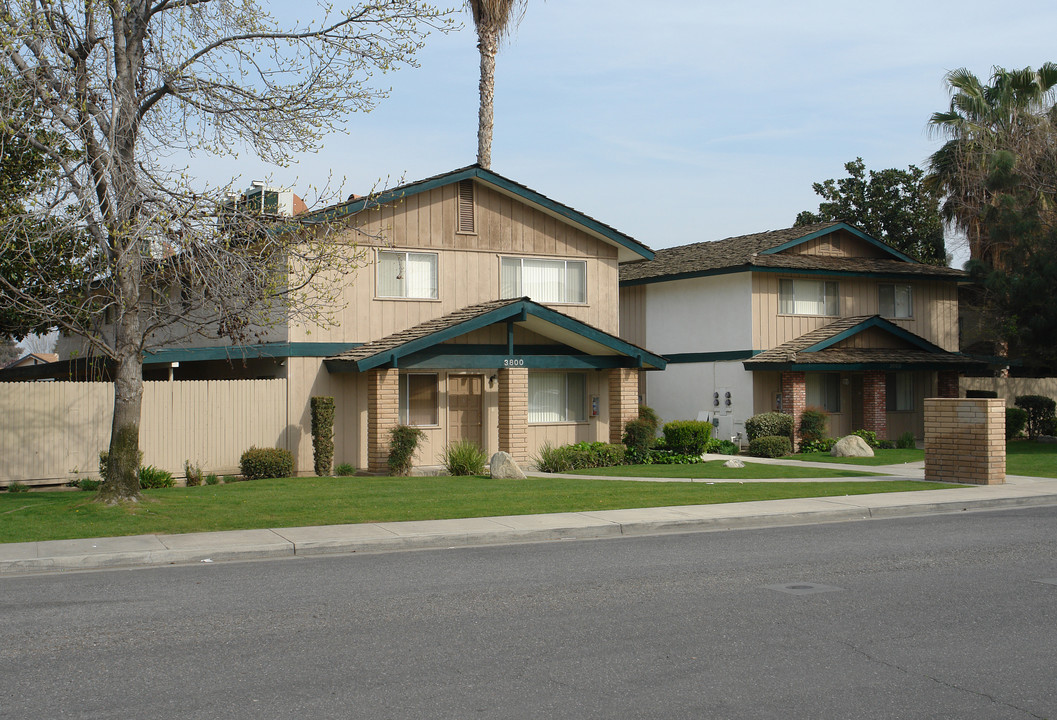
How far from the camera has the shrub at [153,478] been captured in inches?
781

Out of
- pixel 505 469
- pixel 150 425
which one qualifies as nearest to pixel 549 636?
pixel 505 469

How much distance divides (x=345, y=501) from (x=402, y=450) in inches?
217

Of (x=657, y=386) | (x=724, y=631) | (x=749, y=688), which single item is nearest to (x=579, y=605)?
(x=724, y=631)

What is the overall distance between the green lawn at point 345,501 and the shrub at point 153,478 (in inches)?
64.6

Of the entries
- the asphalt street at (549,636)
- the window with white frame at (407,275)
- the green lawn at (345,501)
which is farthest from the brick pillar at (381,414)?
the asphalt street at (549,636)

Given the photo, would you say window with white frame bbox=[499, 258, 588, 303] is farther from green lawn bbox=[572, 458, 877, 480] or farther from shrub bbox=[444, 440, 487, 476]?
green lawn bbox=[572, 458, 877, 480]

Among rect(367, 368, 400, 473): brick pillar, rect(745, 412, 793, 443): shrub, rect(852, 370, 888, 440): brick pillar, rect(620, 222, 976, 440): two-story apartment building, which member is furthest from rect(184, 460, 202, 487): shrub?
rect(852, 370, 888, 440): brick pillar

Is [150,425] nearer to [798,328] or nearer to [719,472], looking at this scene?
[719,472]

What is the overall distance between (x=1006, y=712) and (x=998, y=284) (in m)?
27.4

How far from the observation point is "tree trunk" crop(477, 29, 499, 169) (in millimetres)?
33344

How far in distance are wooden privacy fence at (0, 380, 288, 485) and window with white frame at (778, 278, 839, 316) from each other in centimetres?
1582

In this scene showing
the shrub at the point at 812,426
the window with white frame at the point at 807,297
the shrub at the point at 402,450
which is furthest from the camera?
the window with white frame at the point at 807,297

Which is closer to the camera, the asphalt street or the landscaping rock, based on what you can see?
the asphalt street

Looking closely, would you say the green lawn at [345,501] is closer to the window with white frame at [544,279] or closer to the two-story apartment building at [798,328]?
the window with white frame at [544,279]
